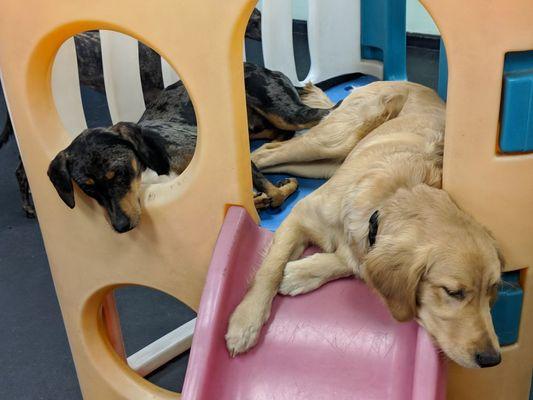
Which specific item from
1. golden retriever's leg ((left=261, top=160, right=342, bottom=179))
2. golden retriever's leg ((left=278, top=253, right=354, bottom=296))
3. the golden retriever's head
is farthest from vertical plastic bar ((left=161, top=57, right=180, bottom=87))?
the golden retriever's head

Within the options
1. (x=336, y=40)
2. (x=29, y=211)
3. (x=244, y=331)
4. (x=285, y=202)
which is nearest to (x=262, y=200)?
(x=285, y=202)

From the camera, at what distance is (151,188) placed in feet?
6.50

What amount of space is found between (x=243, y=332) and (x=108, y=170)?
65 cm

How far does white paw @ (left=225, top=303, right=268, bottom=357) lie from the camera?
167 centimetres

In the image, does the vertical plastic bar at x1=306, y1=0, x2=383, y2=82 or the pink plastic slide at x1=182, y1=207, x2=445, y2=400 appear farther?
the vertical plastic bar at x1=306, y1=0, x2=383, y2=82

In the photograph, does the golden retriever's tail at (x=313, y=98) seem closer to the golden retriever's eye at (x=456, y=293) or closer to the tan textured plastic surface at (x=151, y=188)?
the tan textured plastic surface at (x=151, y=188)

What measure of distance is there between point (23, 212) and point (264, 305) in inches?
107

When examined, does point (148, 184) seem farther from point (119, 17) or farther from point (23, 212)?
point (23, 212)

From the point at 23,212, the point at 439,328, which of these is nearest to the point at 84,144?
the point at 439,328

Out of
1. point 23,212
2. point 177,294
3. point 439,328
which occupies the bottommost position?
point 23,212

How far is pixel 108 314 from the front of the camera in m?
2.42

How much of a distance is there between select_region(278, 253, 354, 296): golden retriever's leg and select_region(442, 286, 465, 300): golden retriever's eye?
1.06ft

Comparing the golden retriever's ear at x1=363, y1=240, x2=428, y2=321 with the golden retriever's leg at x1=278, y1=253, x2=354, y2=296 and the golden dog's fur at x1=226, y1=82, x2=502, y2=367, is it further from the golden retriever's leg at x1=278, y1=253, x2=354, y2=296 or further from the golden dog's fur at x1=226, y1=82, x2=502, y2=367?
the golden retriever's leg at x1=278, y1=253, x2=354, y2=296

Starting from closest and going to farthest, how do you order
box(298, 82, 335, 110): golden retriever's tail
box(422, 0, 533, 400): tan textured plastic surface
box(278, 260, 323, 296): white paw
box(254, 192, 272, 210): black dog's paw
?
box(422, 0, 533, 400): tan textured plastic surface, box(278, 260, 323, 296): white paw, box(254, 192, 272, 210): black dog's paw, box(298, 82, 335, 110): golden retriever's tail
